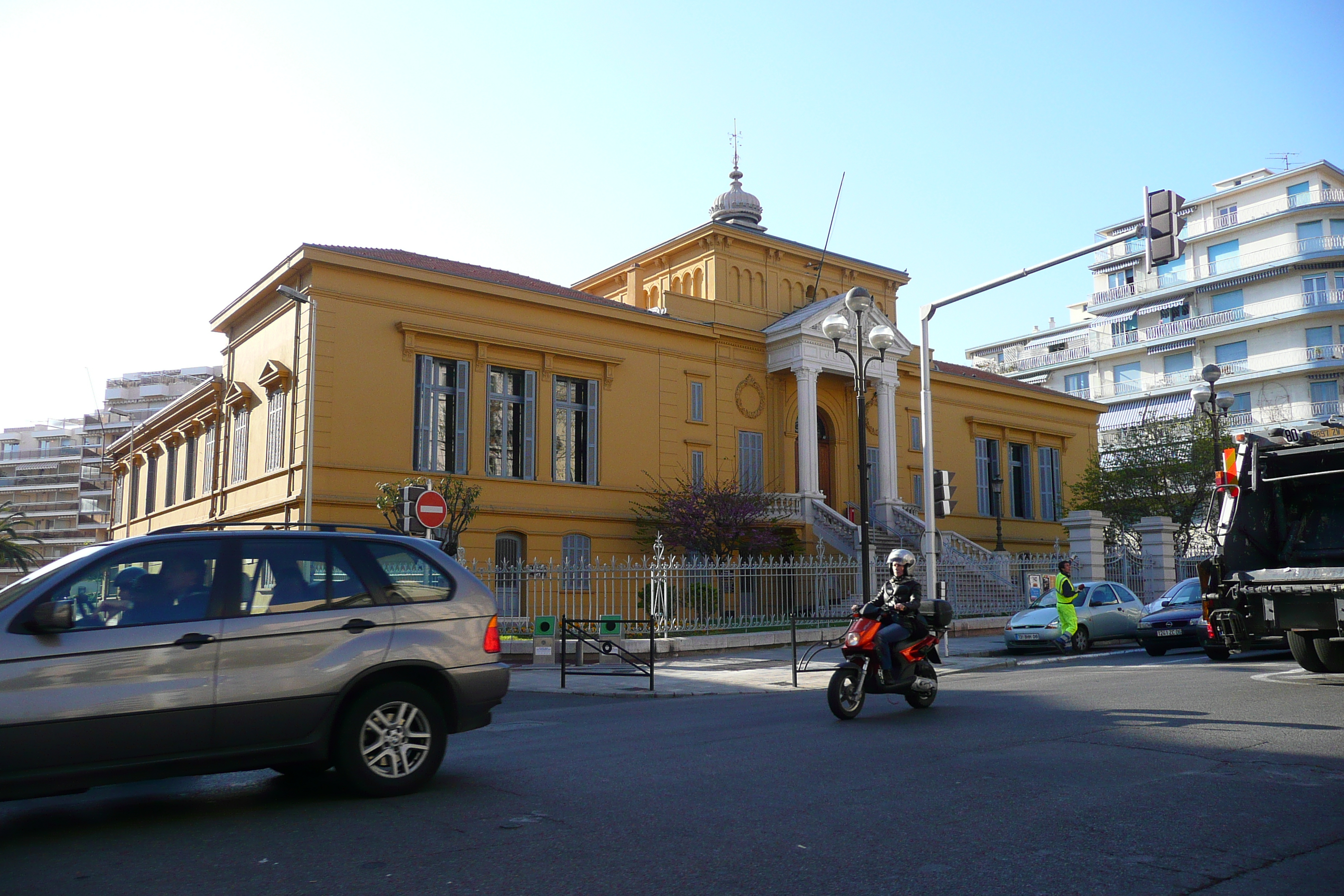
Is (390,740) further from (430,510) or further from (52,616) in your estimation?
(430,510)

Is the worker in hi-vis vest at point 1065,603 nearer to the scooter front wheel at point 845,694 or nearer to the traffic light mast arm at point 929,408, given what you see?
the traffic light mast arm at point 929,408

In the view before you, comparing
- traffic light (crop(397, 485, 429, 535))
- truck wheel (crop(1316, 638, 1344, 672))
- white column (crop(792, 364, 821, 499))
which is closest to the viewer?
truck wheel (crop(1316, 638, 1344, 672))

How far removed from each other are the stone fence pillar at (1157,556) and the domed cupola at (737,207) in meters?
16.7

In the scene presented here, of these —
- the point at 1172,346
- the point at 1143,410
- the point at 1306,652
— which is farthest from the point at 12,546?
the point at 1172,346

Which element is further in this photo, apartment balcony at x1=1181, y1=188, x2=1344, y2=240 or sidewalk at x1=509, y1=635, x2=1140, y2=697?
apartment balcony at x1=1181, y1=188, x2=1344, y2=240

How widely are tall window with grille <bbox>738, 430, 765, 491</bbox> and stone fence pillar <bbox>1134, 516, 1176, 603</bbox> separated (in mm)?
10393

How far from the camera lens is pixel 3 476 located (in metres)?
109

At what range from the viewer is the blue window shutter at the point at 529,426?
26.5 m

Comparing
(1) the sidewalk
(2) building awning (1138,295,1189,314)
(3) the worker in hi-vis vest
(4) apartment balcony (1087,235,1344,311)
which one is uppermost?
(4) apartment balcony (1087,235,1344,311)

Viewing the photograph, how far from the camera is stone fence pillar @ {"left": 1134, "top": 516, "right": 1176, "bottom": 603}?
2675 cm

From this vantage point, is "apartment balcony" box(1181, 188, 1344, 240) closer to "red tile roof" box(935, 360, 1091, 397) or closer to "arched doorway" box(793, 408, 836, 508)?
"red tile roof" box(935, 360, 1091, 397)

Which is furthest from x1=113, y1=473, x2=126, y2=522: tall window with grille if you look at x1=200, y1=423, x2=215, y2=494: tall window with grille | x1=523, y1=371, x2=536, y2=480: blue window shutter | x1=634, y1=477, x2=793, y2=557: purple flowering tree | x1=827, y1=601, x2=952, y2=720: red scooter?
x1=827, y1=601, x2=952, y2=720: red scooter

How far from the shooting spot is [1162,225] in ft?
44.0

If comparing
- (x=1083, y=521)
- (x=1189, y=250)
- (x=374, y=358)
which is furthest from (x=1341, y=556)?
(x=1189, y=250)
